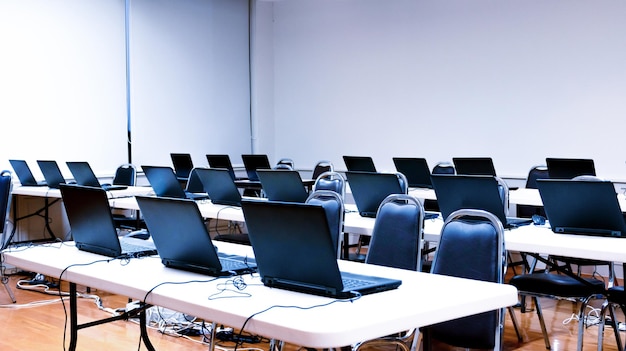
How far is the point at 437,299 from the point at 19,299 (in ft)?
15.1

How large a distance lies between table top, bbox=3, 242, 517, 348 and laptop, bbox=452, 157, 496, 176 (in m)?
3.52

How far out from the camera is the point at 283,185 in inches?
200

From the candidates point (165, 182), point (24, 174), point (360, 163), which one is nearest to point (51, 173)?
point (24, 174)

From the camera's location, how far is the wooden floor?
4488 millimetres

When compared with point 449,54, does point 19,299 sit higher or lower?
lower

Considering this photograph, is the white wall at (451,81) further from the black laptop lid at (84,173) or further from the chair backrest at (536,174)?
the black laptop lid at (84,173)

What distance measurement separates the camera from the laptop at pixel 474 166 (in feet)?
20.1

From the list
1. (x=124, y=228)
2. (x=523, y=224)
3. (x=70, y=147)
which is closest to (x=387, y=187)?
(x=523, y=224)

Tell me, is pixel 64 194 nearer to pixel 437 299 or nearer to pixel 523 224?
pixel 437 299

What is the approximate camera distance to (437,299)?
7.48ft

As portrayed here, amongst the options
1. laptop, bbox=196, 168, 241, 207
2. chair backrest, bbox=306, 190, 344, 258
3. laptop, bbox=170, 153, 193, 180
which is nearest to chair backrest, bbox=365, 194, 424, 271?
chair backrest, bbox=306, 190, 344, 258

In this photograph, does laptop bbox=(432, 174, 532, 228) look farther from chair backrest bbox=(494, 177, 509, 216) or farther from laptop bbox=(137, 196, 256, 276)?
laptop bbox=(137, 196, 256, 276)

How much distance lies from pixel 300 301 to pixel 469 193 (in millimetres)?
2010

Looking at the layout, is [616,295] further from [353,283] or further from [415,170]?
[415,170]
